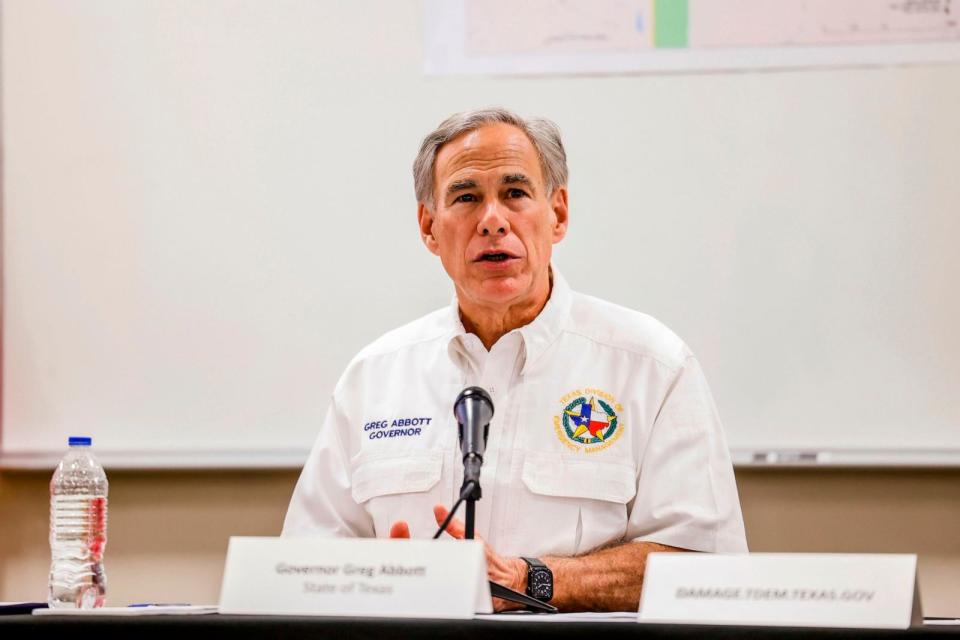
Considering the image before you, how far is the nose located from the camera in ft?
7.43

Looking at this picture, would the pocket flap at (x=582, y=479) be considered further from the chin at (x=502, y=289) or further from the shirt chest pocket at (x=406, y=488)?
the chin at (x=502, y=289)

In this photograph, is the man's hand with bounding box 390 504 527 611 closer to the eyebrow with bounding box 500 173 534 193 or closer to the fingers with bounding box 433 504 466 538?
the fingers with bounding box 433 504 466 538

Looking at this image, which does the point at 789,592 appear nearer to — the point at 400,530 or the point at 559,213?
the point at 400,530

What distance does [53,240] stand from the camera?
2.95m

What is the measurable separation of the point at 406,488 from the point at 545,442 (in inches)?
11.7

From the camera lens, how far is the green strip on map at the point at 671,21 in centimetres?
279

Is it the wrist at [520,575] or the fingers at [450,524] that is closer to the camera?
the fingers at [450,524]

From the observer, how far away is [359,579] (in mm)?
1298

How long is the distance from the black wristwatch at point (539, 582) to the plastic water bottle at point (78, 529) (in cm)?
84

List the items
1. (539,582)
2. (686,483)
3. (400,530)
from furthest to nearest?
(686,483), (539,582), (400,530)

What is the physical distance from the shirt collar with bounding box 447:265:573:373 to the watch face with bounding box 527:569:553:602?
48 cm

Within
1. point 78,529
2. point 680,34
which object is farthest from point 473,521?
point 680,34

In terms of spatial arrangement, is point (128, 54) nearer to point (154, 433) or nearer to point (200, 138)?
point (200, 138)

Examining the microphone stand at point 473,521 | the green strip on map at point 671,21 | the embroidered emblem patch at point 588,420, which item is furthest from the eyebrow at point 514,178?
the microphone stand at point 473,521
